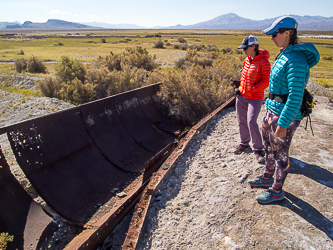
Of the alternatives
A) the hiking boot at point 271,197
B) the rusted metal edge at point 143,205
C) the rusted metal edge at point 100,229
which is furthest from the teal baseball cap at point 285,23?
the rusted metal edge at point 100,229

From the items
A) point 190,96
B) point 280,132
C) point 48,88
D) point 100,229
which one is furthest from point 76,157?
point 48,88

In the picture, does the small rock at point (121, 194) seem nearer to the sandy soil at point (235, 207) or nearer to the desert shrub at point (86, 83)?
the sandy soil at point (235, 207)

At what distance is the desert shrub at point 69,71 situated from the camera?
33.2ft

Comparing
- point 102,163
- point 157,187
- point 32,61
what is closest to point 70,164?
point 102,163

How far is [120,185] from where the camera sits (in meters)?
4.50

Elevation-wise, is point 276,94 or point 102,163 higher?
point 276,94

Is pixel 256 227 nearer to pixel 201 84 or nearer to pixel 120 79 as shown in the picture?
pixel 201 84

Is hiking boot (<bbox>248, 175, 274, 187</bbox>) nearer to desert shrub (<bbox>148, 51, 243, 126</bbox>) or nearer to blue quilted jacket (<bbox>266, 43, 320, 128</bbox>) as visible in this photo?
blue quilted jacket (<bbox>266, 43, 320, 128</bbox>)

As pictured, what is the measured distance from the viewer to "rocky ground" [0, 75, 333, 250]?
235 cm

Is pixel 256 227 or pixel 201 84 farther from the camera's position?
pixel 201 84

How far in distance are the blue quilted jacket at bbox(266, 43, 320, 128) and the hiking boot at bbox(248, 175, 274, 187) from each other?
1067 mm

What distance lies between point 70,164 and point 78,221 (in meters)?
1.06

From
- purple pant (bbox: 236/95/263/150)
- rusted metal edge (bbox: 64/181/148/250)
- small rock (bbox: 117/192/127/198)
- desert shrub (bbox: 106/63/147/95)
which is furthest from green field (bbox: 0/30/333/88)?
rusted metal edge (bbox: 64/181/148/250)

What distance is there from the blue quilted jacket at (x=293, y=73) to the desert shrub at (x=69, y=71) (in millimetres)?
9671
